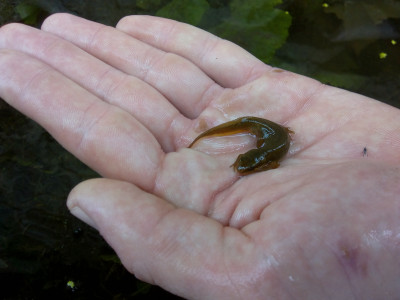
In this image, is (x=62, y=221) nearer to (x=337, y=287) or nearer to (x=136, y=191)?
(x=136, y=191)

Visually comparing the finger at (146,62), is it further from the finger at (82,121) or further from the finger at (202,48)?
the finger at (82,121)

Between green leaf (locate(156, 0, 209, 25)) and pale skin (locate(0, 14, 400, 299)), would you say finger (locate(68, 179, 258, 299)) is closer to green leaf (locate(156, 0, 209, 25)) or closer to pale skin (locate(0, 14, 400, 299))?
pale skin (locate(0, 14, 400, 299))

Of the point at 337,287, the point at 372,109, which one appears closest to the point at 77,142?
the point at 337,287

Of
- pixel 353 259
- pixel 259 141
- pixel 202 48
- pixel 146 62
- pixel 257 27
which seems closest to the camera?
pixel 353 259

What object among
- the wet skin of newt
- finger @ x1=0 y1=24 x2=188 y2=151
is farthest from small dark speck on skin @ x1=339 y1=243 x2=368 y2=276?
finger @ x1=0 y1=24 x2=188 y2=151

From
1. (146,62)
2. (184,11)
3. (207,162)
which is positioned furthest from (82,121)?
(184,11)

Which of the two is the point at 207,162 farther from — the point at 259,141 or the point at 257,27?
the point at 257,27
